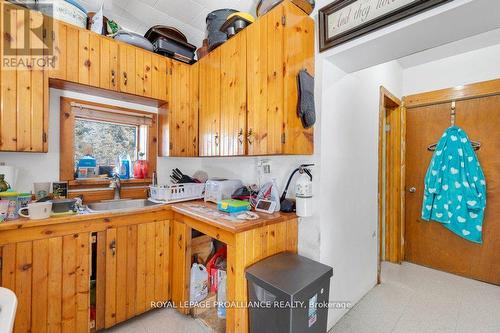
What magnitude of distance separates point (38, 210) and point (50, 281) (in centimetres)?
49

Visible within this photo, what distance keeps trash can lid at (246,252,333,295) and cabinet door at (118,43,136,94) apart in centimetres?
184

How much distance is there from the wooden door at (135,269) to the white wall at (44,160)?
2.66 ft

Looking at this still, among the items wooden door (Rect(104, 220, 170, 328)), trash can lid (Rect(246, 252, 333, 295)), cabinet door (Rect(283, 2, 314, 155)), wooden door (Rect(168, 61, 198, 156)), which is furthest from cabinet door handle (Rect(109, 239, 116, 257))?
cabinet door (Rect(283, 2, 314, 155))

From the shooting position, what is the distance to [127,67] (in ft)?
6.33

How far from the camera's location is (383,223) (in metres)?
2.93

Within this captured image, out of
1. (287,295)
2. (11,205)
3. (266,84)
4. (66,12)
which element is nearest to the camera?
(287,295)

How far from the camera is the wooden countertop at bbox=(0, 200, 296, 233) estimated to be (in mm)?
1338

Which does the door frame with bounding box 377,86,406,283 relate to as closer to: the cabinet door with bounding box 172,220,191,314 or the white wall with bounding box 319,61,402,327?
the white wall with bounding box 319,61,402,327

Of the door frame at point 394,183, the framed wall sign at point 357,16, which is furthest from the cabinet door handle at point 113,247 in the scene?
the door frame at point 394,183

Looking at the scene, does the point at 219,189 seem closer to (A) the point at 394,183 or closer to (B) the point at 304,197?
(B) the point at 304,197

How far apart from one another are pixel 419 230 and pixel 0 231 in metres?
4.07

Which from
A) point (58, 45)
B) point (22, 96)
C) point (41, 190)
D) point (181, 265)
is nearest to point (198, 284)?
point (181, 265)

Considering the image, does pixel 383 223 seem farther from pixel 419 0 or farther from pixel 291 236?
pixel 419 0

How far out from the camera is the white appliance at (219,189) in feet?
6.71
